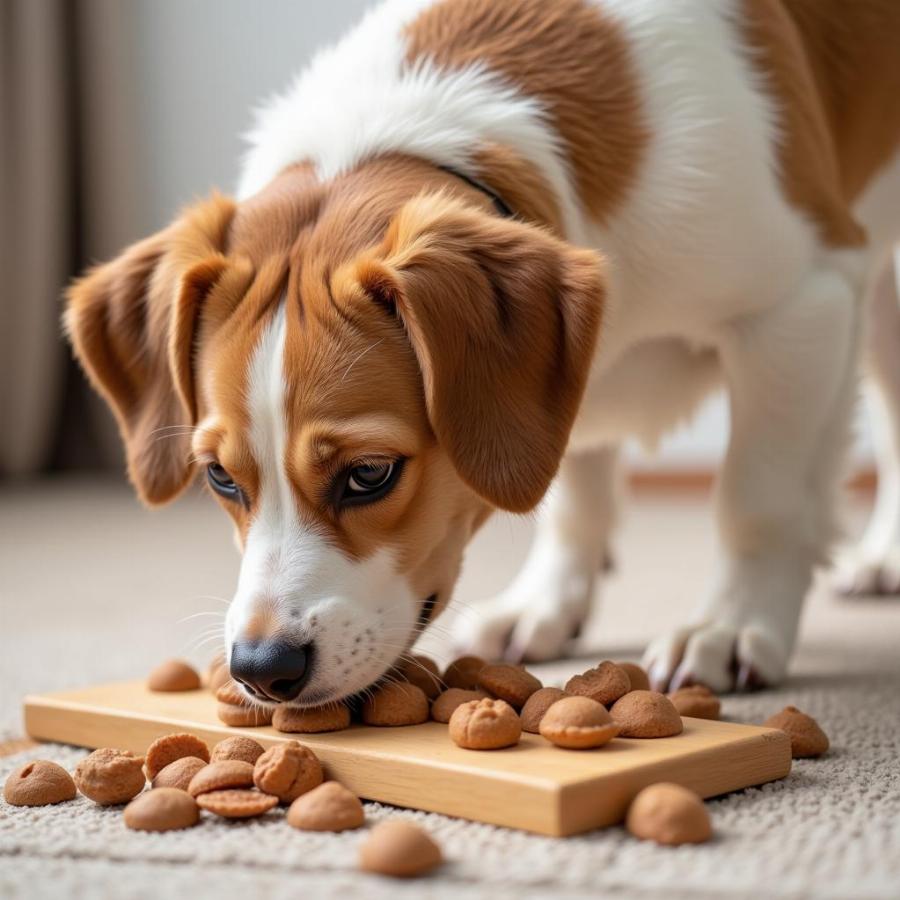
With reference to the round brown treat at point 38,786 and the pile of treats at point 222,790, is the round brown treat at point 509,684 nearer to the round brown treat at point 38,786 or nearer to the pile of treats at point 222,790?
the pile of treats at point 222,790

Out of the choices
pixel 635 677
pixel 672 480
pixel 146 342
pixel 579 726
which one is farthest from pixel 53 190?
pixel 579 726

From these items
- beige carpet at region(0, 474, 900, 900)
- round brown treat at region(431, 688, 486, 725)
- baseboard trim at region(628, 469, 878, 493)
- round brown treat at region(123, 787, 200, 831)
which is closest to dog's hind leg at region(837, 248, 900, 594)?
beige carpet at region(0, 474, 900, 900)

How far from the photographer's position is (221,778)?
1282 mm

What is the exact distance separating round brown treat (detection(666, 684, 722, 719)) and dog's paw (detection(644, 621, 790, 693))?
8.7 inches

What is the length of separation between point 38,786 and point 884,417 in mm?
1906

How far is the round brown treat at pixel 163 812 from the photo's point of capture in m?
1.23

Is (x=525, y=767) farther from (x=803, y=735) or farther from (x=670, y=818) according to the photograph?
(x=803, y=735)

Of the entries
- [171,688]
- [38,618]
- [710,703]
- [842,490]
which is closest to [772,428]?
[842,490]

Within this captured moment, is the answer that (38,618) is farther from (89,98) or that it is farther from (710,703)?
(89,98)

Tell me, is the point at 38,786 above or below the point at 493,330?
below

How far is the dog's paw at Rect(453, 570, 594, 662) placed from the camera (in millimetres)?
2125

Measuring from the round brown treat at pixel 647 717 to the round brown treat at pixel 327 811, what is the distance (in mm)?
276

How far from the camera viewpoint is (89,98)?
533 cm

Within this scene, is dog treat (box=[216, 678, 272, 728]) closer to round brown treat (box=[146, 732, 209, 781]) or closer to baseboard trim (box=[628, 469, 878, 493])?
round brown treat (box=[146, 732, 209, 781])
